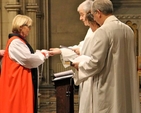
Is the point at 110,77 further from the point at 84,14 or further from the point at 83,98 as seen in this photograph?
the point at 84,14

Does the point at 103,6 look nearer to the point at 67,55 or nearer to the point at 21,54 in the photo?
the point at 67,55

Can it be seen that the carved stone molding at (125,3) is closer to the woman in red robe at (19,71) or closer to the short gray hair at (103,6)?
the woman in red robe at (19,71)

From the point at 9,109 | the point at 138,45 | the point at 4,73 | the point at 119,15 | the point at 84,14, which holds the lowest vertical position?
the point at 9,109

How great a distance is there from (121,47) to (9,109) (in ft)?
7.41

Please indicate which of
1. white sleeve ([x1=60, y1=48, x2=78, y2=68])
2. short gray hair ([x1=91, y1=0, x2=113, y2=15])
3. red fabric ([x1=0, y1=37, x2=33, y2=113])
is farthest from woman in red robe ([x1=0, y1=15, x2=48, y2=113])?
short gray hair ([x1=91, y1=0, x2=113, y2=15])

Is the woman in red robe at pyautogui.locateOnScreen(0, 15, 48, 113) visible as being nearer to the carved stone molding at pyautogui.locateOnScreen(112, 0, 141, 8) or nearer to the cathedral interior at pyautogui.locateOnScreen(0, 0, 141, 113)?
the cathedral interior at pyautogui.locateOnScreen(0, 0, 141, 113)

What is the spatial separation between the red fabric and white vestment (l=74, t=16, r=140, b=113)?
5.76ft

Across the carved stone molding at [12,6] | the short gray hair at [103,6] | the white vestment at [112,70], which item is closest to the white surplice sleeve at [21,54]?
the white vestment at [112,70]

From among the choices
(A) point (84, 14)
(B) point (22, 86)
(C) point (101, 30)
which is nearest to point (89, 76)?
(C) point (101, 30)

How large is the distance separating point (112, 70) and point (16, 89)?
80.7 inches

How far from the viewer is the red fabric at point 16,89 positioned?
5.50 m

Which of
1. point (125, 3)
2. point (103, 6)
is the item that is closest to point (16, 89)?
point (103, 6)

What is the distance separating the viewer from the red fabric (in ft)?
18.0

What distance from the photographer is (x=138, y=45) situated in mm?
12602
